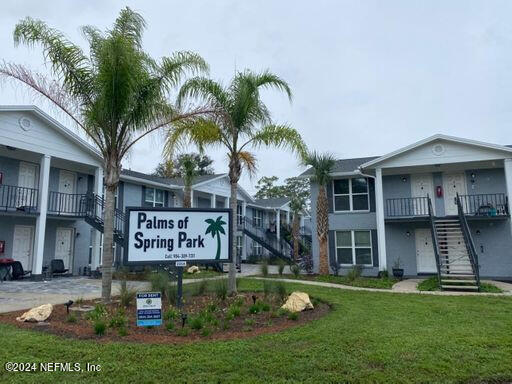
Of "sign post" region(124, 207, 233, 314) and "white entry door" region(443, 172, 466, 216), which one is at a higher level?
"white entry door" region(443, 172, 466, 216)

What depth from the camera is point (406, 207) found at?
57.7 ft

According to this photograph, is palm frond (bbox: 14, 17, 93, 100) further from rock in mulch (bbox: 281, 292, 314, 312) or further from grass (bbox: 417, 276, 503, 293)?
grass (bbox: 417, 276, 503, 293)

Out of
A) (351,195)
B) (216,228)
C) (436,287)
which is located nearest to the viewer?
(216,228)

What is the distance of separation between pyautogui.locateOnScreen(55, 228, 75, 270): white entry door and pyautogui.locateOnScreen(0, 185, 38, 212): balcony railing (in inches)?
87.6

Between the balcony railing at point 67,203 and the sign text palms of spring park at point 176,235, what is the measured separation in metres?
11.2

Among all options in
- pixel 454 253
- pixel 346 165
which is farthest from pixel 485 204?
pixel 346 165

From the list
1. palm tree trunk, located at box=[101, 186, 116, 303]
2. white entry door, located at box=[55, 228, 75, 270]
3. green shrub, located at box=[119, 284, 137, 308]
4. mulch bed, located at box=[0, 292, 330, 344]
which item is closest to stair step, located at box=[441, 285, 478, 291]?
mulch bed, located at box=[0, 292, 330, 344]

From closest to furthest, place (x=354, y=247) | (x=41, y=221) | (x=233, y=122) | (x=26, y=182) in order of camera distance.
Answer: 1. (x=233, y=122)
2. (x=41, y=221)
3. (x=26, y=182)
4. (x=354, y=247)

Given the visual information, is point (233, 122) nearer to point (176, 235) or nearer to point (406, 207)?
point (176, 235)

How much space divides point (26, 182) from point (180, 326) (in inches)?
546

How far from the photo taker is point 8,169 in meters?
16.0

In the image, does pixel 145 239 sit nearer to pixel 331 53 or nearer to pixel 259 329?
pixel 259 329

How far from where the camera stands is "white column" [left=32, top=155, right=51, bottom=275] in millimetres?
15091

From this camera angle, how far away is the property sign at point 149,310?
635 cm
